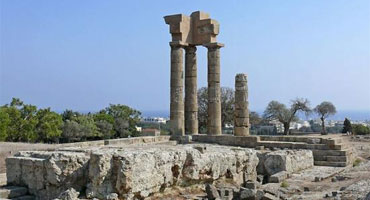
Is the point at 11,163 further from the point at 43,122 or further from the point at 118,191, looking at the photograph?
the point at 43,122

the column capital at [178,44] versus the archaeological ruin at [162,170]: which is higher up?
the column capital at [178,44]

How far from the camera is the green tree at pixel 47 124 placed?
133 feet

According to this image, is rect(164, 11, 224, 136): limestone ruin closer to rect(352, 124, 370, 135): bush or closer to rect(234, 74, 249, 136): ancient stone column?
rect(234, 74, 249, 136): ancient stone column

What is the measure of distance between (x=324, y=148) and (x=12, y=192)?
13.5m

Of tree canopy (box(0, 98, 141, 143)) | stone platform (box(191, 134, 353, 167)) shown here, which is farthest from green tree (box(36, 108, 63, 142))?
stone platform (box(191, 134, 353, 167))

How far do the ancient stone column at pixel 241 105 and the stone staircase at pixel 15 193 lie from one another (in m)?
14.4

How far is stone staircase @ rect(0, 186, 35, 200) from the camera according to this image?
944 cm

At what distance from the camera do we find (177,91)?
23750 mm

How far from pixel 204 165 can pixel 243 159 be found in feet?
6.74

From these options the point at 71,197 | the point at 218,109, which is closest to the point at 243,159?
the point at 71,197

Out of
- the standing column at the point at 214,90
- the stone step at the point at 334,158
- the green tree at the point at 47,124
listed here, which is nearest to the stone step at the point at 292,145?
the stone step at the point at 334,158

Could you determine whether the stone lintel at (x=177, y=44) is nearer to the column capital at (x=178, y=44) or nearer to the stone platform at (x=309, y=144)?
the column capital at (x=178, y=44)

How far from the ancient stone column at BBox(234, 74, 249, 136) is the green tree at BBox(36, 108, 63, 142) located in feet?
75.3

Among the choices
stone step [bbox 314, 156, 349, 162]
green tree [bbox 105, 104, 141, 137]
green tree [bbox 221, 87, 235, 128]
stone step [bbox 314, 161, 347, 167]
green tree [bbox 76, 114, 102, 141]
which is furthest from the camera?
green tree [bbox 105, 104, 141, 137]
